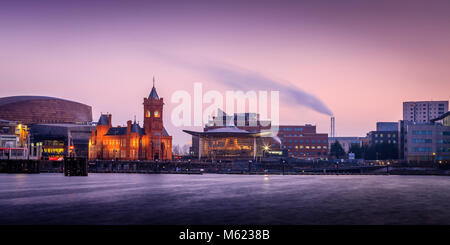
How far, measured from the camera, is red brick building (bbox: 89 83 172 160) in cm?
16812

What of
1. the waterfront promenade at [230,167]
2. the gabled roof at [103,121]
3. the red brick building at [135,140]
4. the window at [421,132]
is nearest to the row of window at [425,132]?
the window at [421,132]

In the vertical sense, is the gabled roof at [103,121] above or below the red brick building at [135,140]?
above

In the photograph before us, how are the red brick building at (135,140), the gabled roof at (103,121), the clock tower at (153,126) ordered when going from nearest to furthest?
the red brick building at (135,140)
the clock tower at (153,126)
the gabled roof at (103,121)

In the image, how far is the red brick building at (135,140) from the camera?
168125mm

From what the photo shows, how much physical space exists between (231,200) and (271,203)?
14.7 feet

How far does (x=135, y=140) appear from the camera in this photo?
168m

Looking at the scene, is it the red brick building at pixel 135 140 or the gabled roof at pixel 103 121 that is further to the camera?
the gabled roof at pixel 103 121

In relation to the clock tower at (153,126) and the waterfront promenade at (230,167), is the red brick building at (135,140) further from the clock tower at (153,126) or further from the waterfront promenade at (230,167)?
the waterfront promenade at (230,167)

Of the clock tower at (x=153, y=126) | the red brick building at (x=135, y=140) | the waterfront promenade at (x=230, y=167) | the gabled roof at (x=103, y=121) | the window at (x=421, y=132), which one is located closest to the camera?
the waterfront promenade at (x=230, y=167)

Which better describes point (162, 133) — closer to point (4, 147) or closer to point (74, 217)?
point (4, 147)

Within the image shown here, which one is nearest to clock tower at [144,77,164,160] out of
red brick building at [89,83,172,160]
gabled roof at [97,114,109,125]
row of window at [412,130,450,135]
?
red brick building at [89,83,172,160]

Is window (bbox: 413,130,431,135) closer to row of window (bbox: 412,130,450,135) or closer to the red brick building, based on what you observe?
row of window (bbox: 412,130,450,135)
